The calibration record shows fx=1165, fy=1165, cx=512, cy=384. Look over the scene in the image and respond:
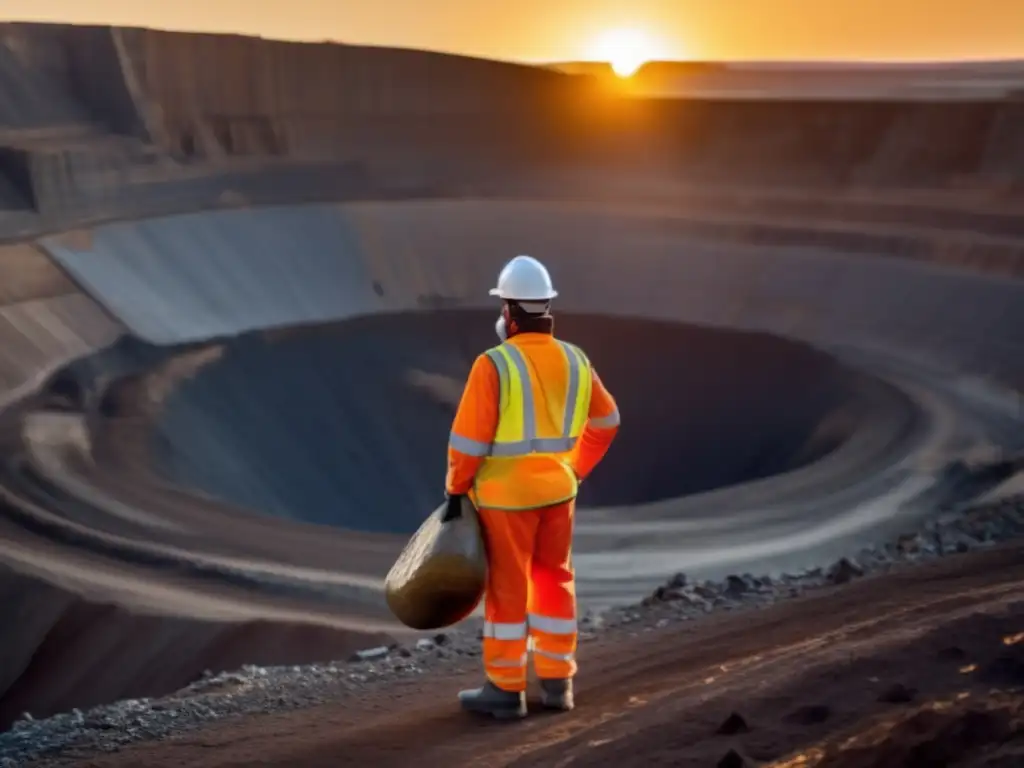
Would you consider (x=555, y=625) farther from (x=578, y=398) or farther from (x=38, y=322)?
(x=38, y=322)

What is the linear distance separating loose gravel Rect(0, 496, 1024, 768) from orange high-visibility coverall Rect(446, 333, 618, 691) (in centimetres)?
171

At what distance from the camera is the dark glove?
17.8 ft

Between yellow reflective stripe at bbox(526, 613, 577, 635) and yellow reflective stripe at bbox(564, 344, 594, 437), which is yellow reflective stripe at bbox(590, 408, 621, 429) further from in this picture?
yellow reflective stripe at bbox(526, 613, 577, 635)

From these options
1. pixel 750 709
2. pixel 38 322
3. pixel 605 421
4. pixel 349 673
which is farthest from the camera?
pixel 38 322

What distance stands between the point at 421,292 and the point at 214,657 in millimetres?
19392

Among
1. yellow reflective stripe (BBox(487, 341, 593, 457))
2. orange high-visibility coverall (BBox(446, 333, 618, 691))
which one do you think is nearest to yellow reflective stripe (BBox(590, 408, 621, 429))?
orange high-visibility coverall (BBox(446, 333, 618, 691))

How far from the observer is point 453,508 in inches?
214

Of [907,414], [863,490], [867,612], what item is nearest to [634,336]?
[907,414]

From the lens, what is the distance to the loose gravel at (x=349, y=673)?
6.34m

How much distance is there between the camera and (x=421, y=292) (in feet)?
99.0

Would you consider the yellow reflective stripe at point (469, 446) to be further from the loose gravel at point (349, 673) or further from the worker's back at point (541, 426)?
the loose gravel at point (349, 673)

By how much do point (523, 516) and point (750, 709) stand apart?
1323 mm

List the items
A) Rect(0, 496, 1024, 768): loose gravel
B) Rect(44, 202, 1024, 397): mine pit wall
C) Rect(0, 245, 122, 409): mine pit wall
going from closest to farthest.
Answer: Rect(0, 496, 1024, 768): loose gravel → Rect(0, 245, 122, 409): mine pit wall → Rect(44, 202, 1024, 397): mine pit wall

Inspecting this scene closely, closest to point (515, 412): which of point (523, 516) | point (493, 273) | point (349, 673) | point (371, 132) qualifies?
point (523, 516)
